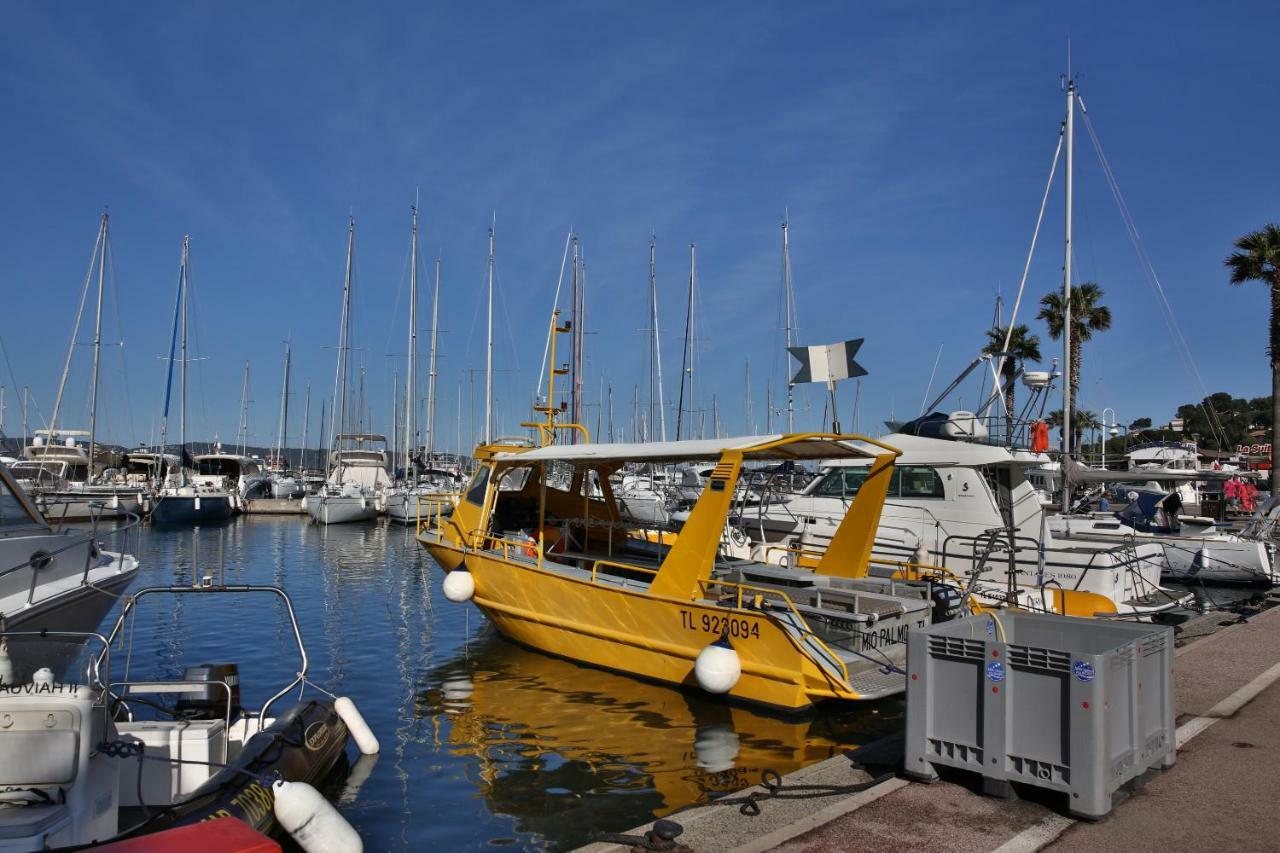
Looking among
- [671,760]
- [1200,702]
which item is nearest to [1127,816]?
[1200,702]

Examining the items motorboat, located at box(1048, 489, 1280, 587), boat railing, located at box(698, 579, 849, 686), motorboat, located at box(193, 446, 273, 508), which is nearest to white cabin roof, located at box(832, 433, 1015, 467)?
boat railing, located at box(698, 579, 849, 686)

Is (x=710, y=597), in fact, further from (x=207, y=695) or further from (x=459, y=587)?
(x=207, y=695)

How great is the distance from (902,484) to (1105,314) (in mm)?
24704

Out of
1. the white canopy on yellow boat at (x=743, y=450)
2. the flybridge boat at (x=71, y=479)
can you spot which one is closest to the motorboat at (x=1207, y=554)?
the white canopy on yellow boat at (x=743, y=450)

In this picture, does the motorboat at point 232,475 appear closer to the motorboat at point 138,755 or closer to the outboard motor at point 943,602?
the motorboat at point 138,755

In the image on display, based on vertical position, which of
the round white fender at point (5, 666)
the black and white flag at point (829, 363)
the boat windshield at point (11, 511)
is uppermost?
the black and white flag at point (829, 363)

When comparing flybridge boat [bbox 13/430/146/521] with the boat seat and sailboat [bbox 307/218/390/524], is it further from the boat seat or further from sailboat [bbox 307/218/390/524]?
the boat seat

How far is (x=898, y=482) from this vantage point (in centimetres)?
1678

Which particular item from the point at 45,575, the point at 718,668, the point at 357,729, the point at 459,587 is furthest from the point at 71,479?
the point at 718,668

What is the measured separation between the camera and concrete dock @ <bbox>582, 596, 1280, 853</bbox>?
15.5 ft

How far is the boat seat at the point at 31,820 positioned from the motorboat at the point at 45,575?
8.76ft

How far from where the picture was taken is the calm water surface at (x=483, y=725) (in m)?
7.20

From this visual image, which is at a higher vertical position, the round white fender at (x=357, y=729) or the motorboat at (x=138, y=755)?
Result: the motorboat at (x=138, y=755)

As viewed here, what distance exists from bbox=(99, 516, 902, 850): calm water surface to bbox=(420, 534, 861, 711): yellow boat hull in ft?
1.20
